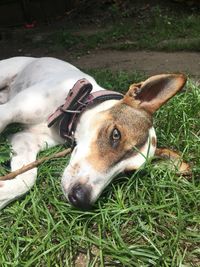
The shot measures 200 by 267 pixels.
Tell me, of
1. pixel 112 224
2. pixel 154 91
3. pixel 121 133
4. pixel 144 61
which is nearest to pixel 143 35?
pixel 144 61

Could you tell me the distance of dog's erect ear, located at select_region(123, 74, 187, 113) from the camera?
3.76 metres

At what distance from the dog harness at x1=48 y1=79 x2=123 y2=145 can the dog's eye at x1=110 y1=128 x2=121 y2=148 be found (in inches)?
19.0

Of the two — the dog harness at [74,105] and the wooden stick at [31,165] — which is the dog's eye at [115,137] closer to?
the dog harness at [74,105]

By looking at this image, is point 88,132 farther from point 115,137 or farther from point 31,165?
point 31,165

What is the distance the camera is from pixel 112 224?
3.26 metres

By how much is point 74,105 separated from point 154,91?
67 centimetres

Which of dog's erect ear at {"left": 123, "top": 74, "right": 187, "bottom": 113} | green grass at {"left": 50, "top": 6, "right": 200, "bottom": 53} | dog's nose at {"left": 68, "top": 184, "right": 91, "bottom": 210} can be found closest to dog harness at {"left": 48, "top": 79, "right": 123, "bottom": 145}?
dog's erect ear at {"left": 123, "top": 74, "right": 187, "bottom": 113}

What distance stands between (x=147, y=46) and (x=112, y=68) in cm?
133

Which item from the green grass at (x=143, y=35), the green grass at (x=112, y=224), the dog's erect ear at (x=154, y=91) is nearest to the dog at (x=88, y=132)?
the dog's erect ear at (x=154, y=91)

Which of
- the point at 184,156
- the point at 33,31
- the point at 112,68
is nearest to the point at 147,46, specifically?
the point at 112,68

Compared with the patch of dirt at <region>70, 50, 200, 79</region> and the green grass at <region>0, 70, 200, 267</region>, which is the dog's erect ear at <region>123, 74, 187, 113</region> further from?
the patch of dirt at <region>70, 50, 200, 79</region>

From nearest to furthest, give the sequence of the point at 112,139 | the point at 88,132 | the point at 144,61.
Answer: the point at 112,139 → the point at 88,132 → the point at 144,61

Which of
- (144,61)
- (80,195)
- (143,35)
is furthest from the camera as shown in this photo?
(143,35)

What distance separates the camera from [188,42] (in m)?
8.36
